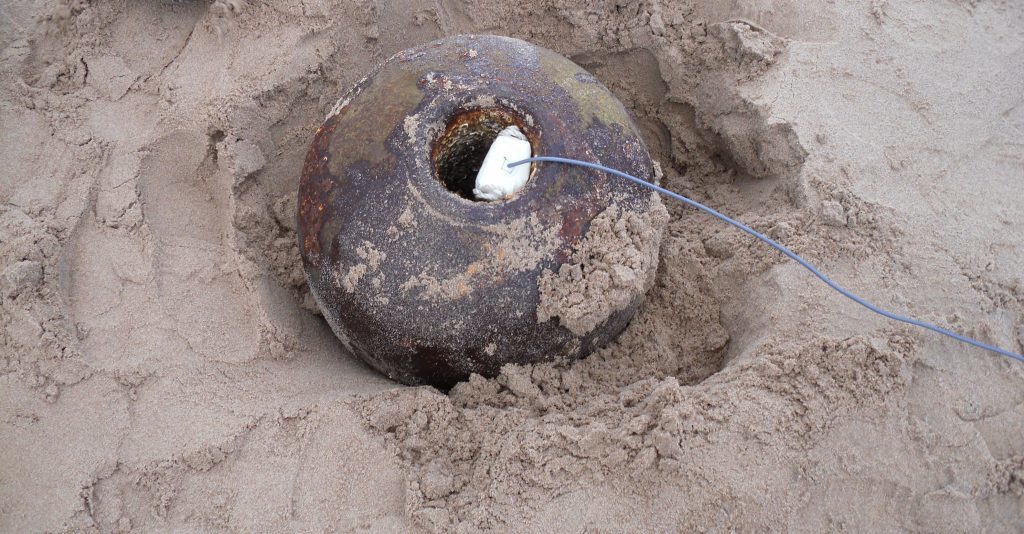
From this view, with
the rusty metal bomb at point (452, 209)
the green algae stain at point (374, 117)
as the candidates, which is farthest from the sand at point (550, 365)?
the green algae stain at point (374, 117)

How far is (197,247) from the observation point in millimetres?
2389

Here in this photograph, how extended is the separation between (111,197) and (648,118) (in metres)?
2.44

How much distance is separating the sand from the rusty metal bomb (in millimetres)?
193

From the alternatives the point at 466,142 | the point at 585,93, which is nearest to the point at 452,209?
the point at 466,142

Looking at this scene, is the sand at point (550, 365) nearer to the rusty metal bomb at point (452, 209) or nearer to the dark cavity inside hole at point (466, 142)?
the rusty metal bomb at point (452, 209)

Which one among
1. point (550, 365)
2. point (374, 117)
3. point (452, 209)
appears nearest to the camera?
point (452, 209)

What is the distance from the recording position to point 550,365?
6.96 feet

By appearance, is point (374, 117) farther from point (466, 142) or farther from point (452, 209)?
point (452, 209)

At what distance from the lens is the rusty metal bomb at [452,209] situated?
1.88 metres

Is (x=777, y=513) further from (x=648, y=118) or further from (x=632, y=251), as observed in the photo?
(x=648, y=118)

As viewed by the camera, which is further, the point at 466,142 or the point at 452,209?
the point at 466,142

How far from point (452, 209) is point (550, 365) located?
65 cm

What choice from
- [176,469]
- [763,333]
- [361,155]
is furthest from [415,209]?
[763,333]

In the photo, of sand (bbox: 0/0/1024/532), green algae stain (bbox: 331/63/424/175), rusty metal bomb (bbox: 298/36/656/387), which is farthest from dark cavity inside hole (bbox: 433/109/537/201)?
sand (bbox: 0/0/1024/532)
